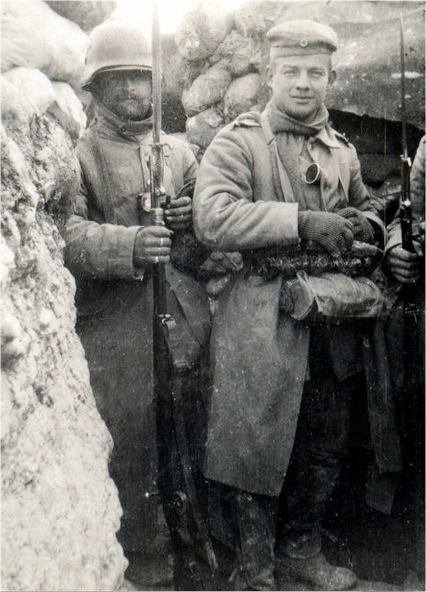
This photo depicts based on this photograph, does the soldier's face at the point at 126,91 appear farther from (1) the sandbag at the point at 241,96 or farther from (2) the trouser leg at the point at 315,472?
(2) the trouser leg at the point at 315,472

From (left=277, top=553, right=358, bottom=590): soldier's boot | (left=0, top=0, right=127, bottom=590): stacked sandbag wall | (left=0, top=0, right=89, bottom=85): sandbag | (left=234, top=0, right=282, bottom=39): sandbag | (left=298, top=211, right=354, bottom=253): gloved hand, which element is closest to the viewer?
(left=0, top=0, right=127, bottom=590): stacked sandbag wall

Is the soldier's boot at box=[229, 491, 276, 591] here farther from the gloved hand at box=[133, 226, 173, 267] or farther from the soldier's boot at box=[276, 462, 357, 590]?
the gloved hand at box=[133, 226, 173, 267]

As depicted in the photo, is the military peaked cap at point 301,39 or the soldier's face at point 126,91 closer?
the military peaked cap at point 301,39

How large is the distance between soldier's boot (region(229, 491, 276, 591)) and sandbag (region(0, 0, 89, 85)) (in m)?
1.80

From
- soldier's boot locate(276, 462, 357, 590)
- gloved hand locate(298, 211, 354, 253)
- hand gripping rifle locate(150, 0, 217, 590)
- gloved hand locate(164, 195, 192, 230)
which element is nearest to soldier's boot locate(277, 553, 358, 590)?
soldier's boot locate(276, 462, 357, 590)

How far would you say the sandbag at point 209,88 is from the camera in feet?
12.7

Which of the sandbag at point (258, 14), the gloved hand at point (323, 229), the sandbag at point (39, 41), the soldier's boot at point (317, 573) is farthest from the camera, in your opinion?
the sandbag at point (258, 14)

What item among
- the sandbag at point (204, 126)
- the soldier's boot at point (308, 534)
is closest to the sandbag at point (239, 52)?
the sandbag at point (204, 126)

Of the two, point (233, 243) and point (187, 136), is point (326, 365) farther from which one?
point (187, 136)

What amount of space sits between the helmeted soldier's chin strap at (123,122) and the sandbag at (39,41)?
0.63 feet

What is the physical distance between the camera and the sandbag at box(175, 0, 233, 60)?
147 inches

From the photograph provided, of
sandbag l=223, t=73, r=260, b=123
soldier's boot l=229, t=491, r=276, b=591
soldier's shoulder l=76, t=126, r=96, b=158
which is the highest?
sandbag l=223, t=73, r=260, b=123

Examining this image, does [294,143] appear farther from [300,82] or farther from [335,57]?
[335,57]

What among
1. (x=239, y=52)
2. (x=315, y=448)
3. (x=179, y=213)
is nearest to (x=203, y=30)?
(x=239, y=52)
